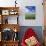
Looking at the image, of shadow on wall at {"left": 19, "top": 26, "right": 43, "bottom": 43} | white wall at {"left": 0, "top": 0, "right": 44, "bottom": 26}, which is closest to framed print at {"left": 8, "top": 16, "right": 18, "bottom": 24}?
white wall at {"left": 0, "top": 0, "right": 44, "bottom": 26}

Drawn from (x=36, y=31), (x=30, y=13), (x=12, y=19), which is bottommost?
(x=36, y=31)

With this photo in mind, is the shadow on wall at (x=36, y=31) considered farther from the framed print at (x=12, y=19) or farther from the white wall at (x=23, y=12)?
the framed print at (x=12, y=19)

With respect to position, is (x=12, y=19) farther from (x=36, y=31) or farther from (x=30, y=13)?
(x=36, y=31)

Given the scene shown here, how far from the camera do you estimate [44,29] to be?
17.1ft

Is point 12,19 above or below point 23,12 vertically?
below

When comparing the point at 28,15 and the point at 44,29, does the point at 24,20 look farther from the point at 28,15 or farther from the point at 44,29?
the point at 44,29

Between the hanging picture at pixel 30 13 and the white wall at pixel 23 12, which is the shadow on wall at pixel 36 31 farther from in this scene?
the hanging picture at pixel 30 13

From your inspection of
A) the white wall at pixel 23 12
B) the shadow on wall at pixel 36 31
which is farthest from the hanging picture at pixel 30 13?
the shadow on wall at pixel 36 31

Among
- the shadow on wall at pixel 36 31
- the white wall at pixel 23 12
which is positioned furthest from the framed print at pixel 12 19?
the shadow on wall at pixel 36 31

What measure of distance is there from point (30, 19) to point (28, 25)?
0.21 metres

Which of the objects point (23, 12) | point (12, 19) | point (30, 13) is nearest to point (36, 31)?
point (30, 13)

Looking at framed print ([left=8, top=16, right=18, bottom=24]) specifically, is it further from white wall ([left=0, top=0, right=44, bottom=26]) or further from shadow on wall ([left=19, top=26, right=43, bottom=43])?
shadow on wall ([left=19, top=26, right=43, bottom=43])

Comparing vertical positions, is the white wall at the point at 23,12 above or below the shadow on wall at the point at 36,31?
above

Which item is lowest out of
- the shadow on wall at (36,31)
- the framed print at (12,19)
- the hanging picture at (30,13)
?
the shadow on wall at (36,31)
